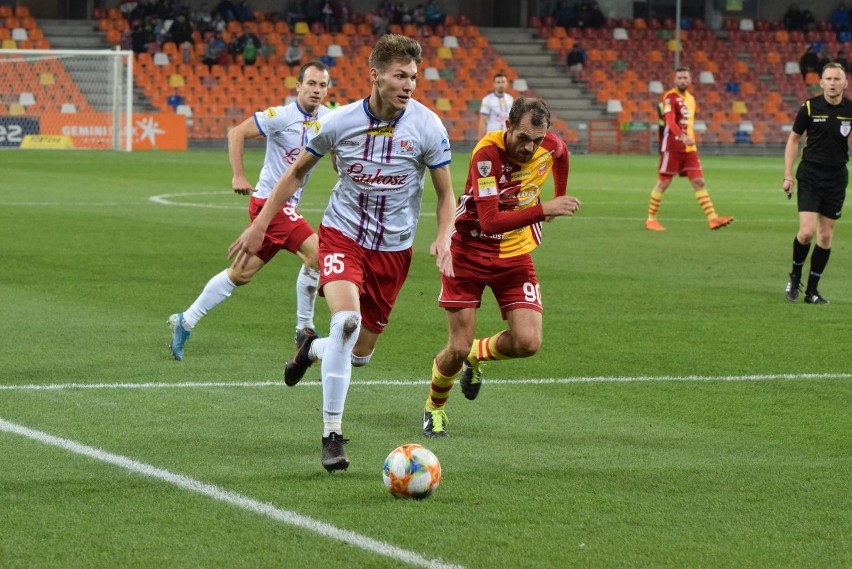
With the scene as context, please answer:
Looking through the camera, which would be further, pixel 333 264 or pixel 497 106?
pixel 497 106

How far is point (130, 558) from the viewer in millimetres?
4984

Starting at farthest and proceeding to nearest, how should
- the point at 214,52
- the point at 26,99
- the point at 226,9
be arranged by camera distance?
the point at 226,9, the point at 214,52, the point at 26,99

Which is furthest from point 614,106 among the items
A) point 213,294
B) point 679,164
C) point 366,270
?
point 366,270

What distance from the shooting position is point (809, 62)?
168 ft

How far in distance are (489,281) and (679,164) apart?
1292cm

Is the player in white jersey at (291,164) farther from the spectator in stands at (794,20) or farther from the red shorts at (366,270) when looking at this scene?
the spectator in stands at (794,20)

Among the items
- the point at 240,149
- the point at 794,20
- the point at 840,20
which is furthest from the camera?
the point at 840,20

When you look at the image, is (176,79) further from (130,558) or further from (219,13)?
(130,558)

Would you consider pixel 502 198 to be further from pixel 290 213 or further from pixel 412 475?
pixel 290 213

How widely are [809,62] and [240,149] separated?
43.6 metres

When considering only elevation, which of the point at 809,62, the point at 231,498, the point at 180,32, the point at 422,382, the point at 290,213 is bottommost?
the point at 422,382

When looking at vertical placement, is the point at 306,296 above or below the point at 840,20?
below

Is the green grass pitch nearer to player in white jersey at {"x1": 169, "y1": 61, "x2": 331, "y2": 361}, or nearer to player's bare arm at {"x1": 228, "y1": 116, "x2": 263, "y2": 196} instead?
player in white jersey at {"x1": 169, "y1": 61, "x2": 331, "y2": 361}

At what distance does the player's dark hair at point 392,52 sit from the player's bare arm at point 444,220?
2.02ft
